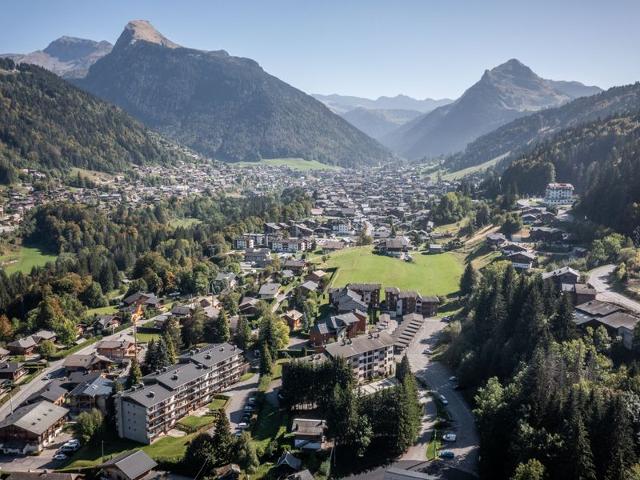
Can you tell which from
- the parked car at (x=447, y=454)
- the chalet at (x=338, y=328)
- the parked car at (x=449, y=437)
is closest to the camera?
the parked car at (x=447, y=454)

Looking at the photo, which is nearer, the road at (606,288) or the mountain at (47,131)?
the road at (606,288)

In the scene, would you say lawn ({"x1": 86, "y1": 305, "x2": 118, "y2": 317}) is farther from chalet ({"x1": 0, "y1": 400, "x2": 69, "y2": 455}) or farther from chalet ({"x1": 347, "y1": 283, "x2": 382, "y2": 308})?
chalet ({"x1": 347, "y1": 283, "x2": 382, "y2": 308})

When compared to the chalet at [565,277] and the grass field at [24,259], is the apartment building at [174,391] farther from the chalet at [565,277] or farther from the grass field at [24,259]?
the grass field at [24,259]

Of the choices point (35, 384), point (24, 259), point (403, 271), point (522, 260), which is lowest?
point (35, 384)

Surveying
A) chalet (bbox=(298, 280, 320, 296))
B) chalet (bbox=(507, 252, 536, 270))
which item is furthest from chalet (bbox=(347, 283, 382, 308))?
chalet (bbox=(507, 252, 536, 270))

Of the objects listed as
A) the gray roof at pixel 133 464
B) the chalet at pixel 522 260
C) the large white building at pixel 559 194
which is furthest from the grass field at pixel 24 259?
the large white building at pixel 559 194

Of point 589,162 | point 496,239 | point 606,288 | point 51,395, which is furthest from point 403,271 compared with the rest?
point 589,162

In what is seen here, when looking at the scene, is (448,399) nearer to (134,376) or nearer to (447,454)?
(447,454)
